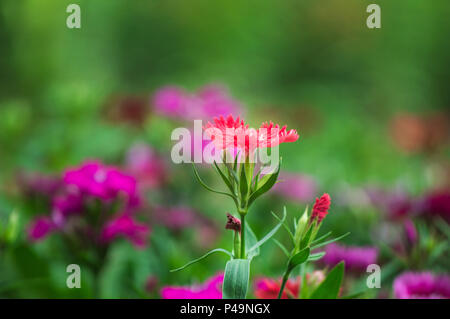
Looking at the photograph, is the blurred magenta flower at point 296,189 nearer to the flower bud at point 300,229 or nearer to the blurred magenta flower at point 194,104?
the blurred magenta flower at point 194,104

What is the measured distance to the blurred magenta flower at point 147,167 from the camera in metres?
1.12

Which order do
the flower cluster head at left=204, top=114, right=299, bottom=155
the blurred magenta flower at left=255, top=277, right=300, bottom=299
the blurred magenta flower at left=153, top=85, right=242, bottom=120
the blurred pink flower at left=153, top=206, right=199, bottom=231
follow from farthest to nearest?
the blurred magenta flower at left=153, top=85, right=242, bottom=120, the blurred pink flower at left=153, top=206, right=199, bottom=231, the blurred magenta flower at left=255, top=277, right=300, bottom=299, the flower cluster head at left=204, top=114, right=299, bottom=155

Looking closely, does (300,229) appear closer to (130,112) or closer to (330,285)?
(330,285)

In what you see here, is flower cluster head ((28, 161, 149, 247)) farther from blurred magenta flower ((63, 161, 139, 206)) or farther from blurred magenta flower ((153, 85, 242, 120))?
blurred magenta flower ((153, 85, 242, 120))

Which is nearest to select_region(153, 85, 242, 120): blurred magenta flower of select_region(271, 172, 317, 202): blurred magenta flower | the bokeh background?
the bokeh background

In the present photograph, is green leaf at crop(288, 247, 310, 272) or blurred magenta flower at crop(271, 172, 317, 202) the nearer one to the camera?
green leaf at crop(288, 247, 310, 272)

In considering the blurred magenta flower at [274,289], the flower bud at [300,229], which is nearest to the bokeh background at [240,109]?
the blurred magenta flower at [274,289]

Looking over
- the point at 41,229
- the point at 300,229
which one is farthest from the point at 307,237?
the point at 41,229

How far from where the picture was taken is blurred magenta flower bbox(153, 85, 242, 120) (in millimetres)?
1079

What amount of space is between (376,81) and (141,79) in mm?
1146

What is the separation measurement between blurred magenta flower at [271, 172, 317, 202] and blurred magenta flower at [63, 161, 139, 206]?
1.57ft

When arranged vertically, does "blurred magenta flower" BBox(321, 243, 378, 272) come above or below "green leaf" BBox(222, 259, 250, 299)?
below
